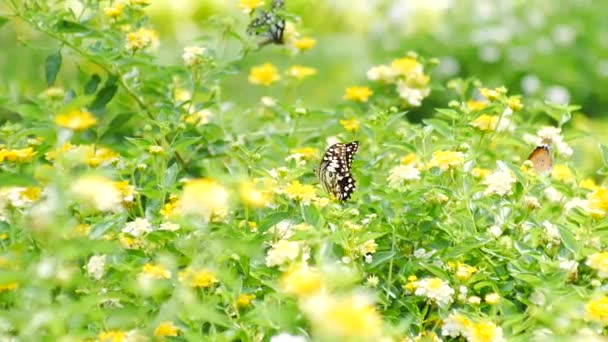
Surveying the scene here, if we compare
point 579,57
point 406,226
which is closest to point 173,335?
point 406,226

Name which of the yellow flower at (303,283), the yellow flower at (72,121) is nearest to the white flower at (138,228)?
the yellow flower at (72,121)

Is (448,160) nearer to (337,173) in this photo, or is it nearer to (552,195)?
(337,173)

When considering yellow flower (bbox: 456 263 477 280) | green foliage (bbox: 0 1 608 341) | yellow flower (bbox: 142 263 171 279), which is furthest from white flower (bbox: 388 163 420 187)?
yellow flower (bbox: 142 263 171 279)

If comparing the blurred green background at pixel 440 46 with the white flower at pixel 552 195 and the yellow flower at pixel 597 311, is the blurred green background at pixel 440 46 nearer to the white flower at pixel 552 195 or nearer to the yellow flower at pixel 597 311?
the white flower at pixel 552 195

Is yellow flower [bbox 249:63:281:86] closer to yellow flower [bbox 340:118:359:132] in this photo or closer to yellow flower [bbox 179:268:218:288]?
yellow flower [bbox 340:118:359:132]

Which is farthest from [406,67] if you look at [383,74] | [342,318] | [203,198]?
[342,318]

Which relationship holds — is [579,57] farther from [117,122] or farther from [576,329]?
[576,329]
